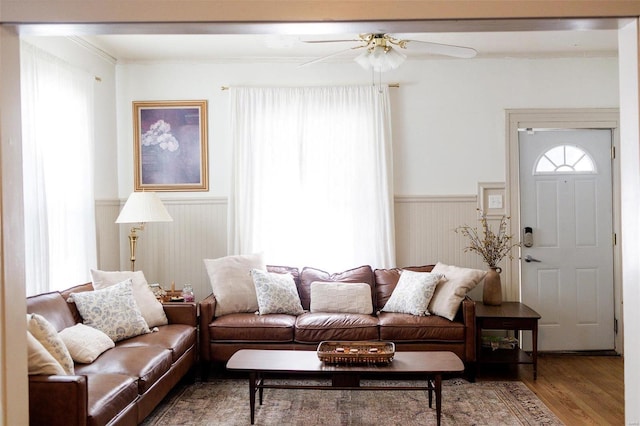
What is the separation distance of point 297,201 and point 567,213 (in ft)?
8.31

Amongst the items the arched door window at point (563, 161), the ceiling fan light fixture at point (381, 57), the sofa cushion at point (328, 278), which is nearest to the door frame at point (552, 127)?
the arched door window at point (563, 161)

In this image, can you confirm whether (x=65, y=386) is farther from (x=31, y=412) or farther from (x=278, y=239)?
(x=278, y=239)

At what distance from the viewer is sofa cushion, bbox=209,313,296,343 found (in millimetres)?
4500

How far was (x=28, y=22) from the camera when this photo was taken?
228cm

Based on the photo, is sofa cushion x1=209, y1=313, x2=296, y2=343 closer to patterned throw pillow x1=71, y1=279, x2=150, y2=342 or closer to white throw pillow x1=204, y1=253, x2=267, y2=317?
white throw pillow x1=204, y1=253, x2=267, y2=317

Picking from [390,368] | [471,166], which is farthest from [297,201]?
[390,368]

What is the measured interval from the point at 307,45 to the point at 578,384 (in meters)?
3.55

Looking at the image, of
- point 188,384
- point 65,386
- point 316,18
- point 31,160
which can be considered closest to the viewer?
point 316,18

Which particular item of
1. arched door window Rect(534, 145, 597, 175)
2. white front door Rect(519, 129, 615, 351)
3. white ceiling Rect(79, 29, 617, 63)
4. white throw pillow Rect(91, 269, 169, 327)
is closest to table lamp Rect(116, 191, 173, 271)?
white throw pillow Rect(91, 269, 169, 327)

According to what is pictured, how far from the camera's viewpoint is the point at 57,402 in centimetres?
267

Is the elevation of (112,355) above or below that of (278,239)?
below

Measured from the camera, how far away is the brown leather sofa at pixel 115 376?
267 centimetres

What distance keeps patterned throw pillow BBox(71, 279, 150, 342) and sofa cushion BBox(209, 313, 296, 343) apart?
581 millimetres

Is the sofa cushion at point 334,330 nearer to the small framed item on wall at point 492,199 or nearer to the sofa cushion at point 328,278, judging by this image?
the sofa cushion at point 328,278
